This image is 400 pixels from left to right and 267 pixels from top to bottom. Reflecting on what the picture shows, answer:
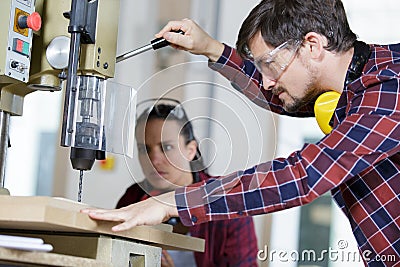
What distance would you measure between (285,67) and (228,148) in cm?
21

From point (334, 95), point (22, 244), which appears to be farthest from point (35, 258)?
point (334, 95)

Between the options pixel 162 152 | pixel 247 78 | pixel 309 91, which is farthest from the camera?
pixel 247 78

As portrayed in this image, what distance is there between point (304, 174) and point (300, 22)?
1.30 feet

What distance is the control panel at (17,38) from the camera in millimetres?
1372

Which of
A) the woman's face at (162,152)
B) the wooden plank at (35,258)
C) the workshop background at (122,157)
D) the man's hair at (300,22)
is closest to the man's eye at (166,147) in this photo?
the woman's face at (162,152)

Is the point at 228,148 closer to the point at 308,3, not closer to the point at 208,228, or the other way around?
the point at 308,3

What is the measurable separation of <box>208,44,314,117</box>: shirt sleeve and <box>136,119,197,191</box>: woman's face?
21cm

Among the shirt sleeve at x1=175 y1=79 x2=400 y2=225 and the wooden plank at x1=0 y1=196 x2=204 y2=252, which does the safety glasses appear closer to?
the shirt sleeve at x1=175 y1=79 x2=400 y2=225

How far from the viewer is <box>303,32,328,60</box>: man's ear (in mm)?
1549

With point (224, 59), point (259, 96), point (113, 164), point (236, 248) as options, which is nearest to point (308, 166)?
point (259, 96)

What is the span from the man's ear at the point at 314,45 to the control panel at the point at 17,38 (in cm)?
55

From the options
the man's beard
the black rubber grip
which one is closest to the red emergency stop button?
the black rubber grip

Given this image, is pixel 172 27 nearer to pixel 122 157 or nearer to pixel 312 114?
pixel 312 114

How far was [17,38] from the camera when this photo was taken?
1389 millimetres
